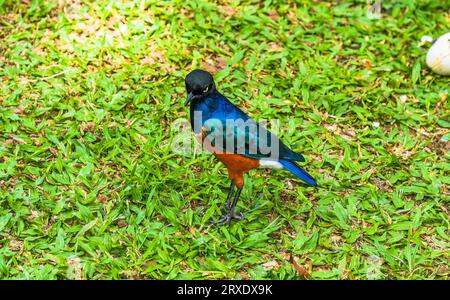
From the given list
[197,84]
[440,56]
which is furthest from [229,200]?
[440,56]

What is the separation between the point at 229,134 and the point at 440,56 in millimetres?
2949

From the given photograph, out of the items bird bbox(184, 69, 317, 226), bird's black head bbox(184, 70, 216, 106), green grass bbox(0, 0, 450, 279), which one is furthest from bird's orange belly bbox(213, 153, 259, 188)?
bird's black head bbox(184, 70, 216, 106)

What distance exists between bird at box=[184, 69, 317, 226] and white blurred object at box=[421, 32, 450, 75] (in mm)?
2460

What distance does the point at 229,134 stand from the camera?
16.6 ft

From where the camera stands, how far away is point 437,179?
585cm

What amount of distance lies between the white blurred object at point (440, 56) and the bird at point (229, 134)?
96.8 inches

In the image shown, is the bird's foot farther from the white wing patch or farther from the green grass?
the white wing patch

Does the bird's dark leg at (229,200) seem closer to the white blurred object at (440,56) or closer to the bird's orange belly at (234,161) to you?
the bird's orange belly at (234,161)

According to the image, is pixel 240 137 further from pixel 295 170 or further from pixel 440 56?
pixel 440 56

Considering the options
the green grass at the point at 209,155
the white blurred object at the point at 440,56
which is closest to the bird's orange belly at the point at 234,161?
the green grass at the point at 209,155

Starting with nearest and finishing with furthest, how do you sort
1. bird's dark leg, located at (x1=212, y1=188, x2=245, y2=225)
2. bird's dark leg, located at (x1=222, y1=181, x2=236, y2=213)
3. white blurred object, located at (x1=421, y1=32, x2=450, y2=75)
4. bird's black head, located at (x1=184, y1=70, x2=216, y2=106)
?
bird's black head, located at (x1=184, y1=70, x2=216, y2=106) < bird's dark leg, located at (x1=212, y1=188, x2=245, y2=225) < bird's dark leg, located at (x1=222, y1=181, x2=236, y2=213) < white blurred object, located at (x1=421, y1=32, x2=450, y2=75)

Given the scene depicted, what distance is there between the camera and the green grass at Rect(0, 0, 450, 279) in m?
5.14

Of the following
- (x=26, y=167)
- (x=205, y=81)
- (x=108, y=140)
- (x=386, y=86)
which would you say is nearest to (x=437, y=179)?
(x=386, y=86)

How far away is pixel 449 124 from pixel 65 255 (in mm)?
3933
